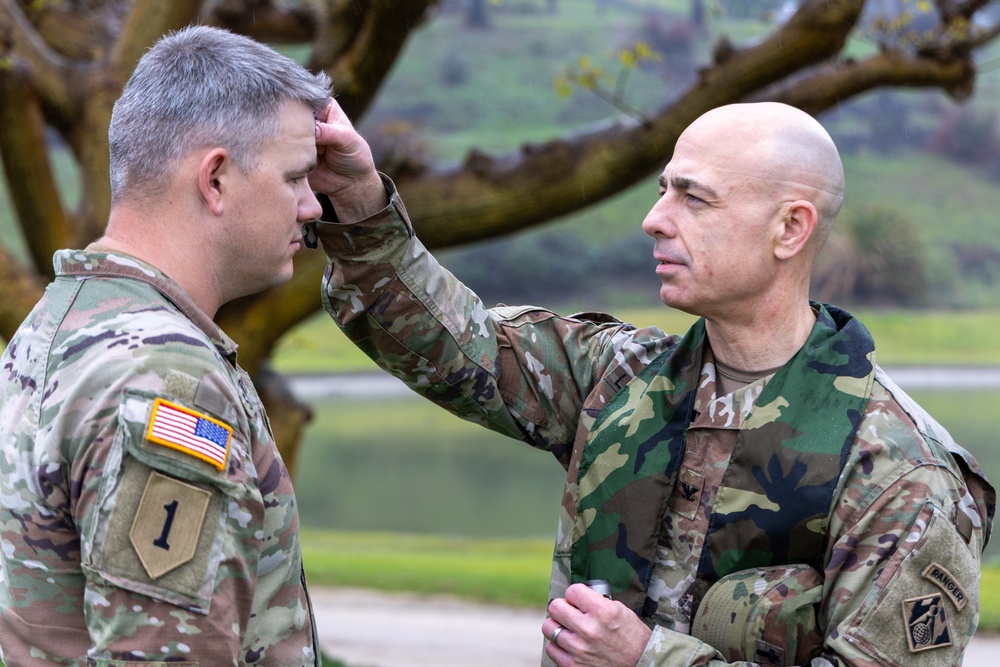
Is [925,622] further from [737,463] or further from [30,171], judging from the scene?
[30,171]

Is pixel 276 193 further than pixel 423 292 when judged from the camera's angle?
No

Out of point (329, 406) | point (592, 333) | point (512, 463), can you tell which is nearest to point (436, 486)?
point (512, 463)

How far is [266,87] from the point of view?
2.06m

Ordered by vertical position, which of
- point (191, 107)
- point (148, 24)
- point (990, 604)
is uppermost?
point (148, 24)

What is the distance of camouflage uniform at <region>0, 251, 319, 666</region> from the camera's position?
169 centimetres

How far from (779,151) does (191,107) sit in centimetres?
133

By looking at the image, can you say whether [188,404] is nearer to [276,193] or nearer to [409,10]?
[276,193]

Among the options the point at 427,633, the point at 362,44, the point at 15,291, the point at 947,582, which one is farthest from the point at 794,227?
the point at 427,633

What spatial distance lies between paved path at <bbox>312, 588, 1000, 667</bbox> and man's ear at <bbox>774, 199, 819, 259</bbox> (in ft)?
18.6

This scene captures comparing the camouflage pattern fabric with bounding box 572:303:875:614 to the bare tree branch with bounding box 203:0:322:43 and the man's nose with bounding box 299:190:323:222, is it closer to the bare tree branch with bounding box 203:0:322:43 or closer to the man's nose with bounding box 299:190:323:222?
the man's nose with bounding box 299:190:323:222

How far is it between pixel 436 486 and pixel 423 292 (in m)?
23.0

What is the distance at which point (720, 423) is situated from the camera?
8.32 ft

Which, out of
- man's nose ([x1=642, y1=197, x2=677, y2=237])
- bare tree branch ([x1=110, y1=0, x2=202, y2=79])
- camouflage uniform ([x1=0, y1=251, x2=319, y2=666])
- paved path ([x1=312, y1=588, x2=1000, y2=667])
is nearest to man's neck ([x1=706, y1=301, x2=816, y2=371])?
man's nose ([x1=642, y1=197, x2=677, y2=237])

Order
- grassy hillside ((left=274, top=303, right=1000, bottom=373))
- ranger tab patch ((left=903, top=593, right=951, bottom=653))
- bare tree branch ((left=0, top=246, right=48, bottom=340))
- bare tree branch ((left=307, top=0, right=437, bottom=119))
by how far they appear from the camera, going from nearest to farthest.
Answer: ranger tab patch ((left=903, top=593, right=951, bottom=653)) → bare tree branch ((left=307, top=0, right=437, bottom=119)) → bare tree branch ((left=0, top=246, right=48, bottom=340)) → grassy hillside ((left=274, top=303, right=1000, bottom=373))
